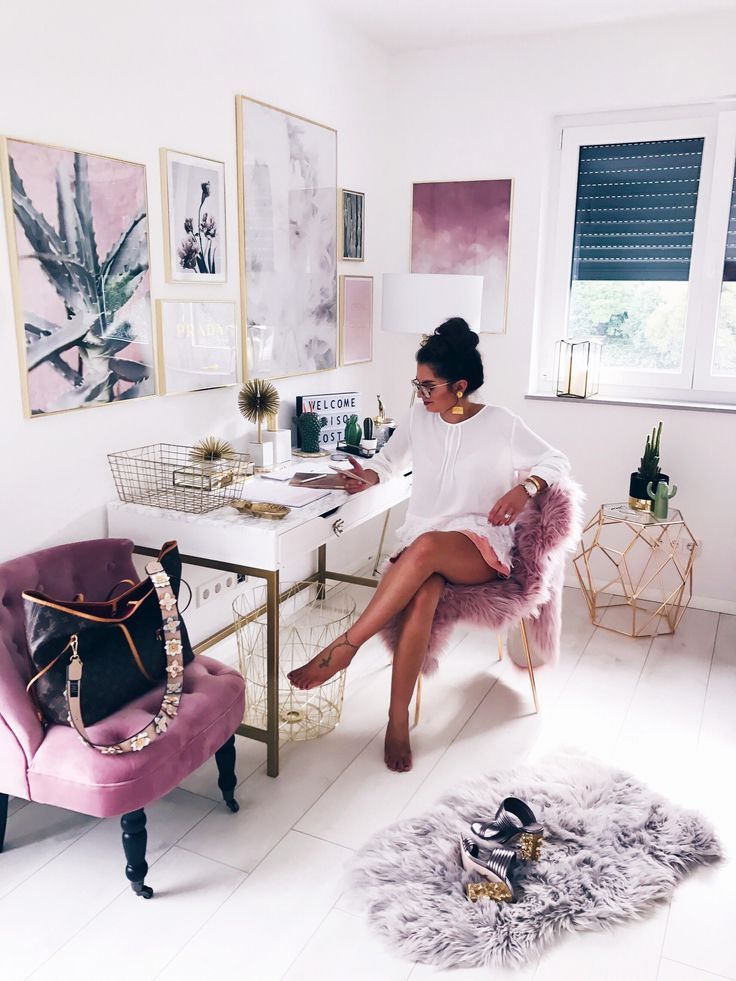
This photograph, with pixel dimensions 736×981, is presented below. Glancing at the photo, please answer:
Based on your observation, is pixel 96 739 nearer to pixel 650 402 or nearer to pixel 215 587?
pixel 215 587

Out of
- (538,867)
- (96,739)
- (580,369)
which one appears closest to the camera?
(96,739)

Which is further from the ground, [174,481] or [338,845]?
[174,481]

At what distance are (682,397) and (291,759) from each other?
2.33 metres

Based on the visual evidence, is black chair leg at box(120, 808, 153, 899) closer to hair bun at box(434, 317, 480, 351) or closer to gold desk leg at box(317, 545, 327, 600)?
hair bun at box(434, 317, 480, 351)

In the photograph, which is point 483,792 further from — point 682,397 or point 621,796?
point 682,397

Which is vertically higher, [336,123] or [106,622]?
[336,123]

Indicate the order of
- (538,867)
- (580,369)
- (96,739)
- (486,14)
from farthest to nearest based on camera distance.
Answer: (580,369) < (486,14) < (538,867) < (96,739)

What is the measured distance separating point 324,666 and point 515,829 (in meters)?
0.71

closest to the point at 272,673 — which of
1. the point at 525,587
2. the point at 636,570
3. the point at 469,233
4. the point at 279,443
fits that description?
the point at 525,587

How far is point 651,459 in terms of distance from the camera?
3.34 m

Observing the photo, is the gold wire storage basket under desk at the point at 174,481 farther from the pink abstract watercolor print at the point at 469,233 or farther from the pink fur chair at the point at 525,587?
the pink abstract watercolor print at the point at 469,233

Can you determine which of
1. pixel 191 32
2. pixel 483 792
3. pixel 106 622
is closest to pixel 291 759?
pixel 483 792

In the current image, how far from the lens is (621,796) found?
2.18 metres

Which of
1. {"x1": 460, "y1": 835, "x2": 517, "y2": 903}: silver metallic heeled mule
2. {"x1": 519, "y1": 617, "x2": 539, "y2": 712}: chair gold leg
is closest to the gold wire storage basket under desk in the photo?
{"x1": 519, "y1": 617, "x2": 539, "y2": 712}: chair gold leg
